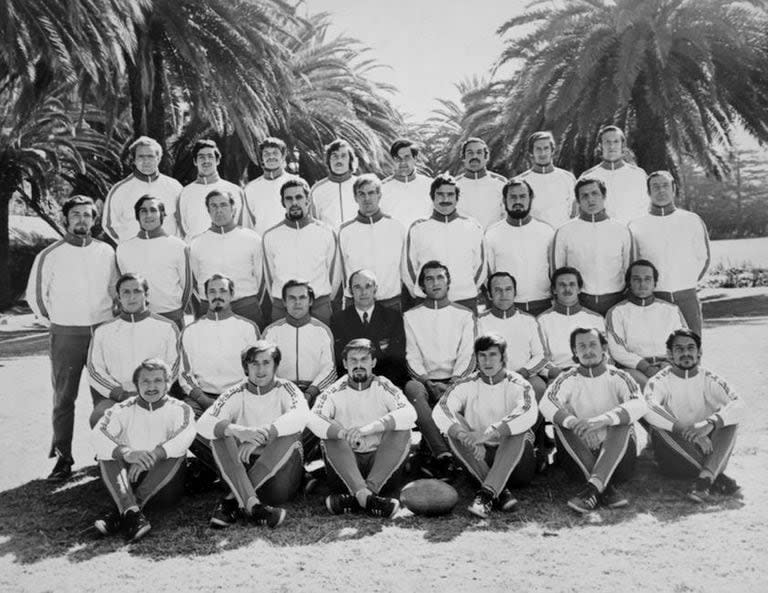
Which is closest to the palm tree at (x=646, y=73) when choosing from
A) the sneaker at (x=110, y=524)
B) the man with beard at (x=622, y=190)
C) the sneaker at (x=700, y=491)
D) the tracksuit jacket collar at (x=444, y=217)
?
the man with beard at (x=622, y=190)

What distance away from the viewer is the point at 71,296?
21.7 ft

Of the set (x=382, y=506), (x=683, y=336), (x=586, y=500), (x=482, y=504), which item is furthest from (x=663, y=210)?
(x=382, y=506)

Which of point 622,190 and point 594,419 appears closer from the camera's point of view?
point 594,419

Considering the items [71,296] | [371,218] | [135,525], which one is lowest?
[135,525]

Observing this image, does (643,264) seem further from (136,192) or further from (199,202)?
(136,192)

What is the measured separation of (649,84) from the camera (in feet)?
47.2

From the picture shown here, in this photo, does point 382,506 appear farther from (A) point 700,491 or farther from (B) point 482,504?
(A) point 700,491

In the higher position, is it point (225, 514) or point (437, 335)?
point (437, 335)

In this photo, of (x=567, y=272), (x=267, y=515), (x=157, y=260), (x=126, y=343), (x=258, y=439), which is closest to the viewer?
(x=267, y=515)

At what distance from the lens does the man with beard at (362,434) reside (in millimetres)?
5324

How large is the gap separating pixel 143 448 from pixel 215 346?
112 centimetres

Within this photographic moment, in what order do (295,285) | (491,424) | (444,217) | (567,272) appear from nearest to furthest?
(491,424) < (295,285) < (567,272) < (444,217)

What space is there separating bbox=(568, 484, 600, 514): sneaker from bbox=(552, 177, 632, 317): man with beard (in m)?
2.25

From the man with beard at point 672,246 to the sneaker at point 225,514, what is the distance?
4223 millimetres
